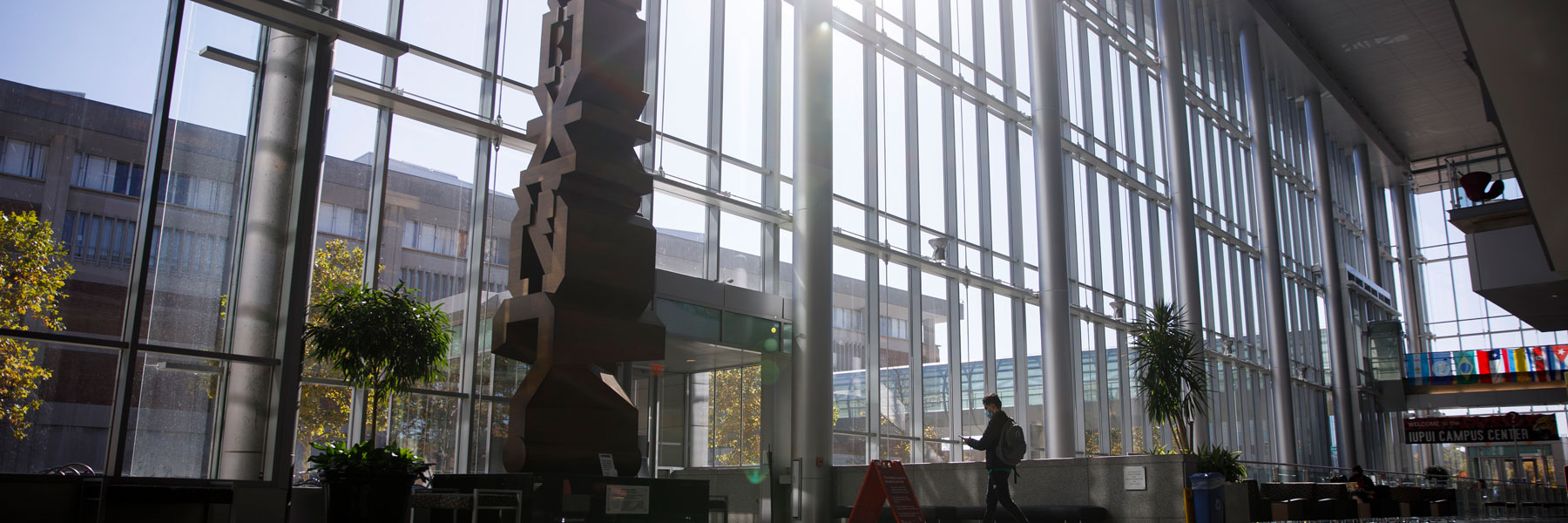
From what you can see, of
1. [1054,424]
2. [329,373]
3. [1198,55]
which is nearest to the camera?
[329,373]

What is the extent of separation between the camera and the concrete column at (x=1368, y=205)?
38031 millimetres

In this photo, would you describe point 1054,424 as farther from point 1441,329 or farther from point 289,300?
point 1441,329

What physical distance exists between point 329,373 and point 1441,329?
43.4 meters

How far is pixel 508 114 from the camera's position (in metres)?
11.4

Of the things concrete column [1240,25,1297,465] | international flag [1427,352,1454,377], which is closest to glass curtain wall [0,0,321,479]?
concrete column [1240,25,1297,465]

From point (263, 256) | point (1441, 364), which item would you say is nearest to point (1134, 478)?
point (263, 256)

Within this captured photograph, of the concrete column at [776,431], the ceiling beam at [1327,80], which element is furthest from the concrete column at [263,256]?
the ceiling beam at [1327,80]

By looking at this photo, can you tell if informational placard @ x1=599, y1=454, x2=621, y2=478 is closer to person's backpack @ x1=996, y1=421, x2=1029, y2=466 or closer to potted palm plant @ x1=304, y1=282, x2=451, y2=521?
potted palm plant @ x1=304, y1=282, x2=451, y2=521

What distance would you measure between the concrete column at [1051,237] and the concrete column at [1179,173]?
5917 mm

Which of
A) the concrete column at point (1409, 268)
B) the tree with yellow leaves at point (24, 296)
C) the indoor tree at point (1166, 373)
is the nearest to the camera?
the tree with yellow leaves at point (24, 296)

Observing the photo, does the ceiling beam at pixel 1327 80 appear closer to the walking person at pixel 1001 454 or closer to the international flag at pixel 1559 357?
the international flag at pixel 1559 357

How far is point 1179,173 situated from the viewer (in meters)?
23.1

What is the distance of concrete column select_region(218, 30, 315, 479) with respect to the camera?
814 centimetres

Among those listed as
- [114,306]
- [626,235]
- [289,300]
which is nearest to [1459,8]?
[626,235]
